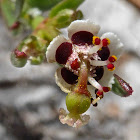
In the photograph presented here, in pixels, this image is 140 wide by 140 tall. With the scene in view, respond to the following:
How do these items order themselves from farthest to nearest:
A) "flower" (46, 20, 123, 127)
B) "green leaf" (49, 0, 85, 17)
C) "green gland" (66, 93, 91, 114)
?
"green leaf" (49, 0, 85, 17) < "flower" (46, 20, 123, 127) < "green gland" (66, 93, 91, 114)

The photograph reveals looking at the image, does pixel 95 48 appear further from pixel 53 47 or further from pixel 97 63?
pixel 53 47

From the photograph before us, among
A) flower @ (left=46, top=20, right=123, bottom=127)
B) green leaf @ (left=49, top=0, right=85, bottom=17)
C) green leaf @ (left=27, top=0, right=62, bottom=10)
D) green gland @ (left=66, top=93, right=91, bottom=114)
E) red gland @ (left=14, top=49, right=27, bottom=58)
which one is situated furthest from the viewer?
green leaf @ (left=27, top=0, right=62, bottom=10)

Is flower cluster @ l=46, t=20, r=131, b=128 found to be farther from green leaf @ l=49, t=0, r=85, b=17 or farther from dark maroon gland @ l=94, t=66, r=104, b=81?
green leaf @ l=49, t=0, r=85, b=17

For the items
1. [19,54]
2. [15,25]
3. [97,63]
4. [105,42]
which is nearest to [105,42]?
[105,42]

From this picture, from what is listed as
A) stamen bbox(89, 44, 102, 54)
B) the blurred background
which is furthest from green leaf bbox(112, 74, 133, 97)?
the blurred background

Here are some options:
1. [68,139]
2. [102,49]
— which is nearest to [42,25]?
[102,49]

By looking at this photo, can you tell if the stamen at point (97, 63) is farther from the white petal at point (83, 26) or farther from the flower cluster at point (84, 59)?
the white petal at point (83, 26)
